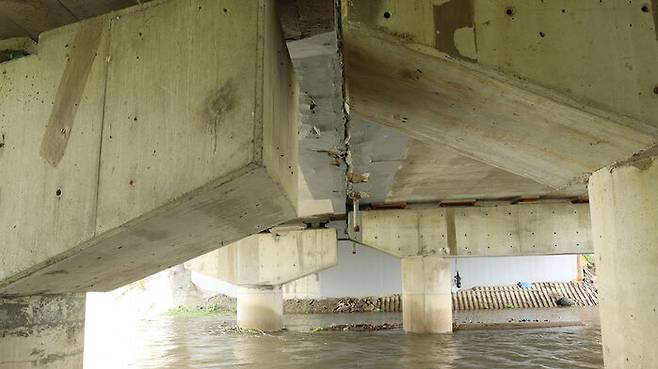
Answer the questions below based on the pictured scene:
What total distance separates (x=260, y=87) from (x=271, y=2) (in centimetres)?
89

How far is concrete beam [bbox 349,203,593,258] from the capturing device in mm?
13688

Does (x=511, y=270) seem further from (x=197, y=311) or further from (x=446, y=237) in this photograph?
(x=197, y=311)

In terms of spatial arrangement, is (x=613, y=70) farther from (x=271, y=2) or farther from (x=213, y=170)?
(x=213, y=170)

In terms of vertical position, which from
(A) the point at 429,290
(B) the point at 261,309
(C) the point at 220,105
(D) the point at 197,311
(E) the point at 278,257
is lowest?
(D) the point at 197,311

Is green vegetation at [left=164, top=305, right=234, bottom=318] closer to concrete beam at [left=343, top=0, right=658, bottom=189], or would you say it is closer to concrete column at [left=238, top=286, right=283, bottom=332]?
Result: concrete column at [left=238, top=286, right=283, bottom=332]

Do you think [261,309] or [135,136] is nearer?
[135,136]

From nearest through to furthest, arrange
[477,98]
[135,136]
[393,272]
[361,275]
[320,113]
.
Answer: [135,136] < [477,98] < [320,113] < [393,272] < [361,275]

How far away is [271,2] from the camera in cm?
390

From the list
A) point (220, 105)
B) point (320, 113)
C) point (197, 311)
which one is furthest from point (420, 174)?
point (197, 311)

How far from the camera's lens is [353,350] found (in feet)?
39.4

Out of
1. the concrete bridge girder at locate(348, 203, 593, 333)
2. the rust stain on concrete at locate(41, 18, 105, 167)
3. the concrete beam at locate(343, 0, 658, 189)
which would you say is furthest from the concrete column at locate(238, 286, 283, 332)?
the rust stain on concrete at locate(41, 18, 105, 167)

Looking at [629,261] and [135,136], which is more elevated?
[135,136]

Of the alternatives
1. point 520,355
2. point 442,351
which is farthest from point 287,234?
point 520,355

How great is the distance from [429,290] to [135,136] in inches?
494
